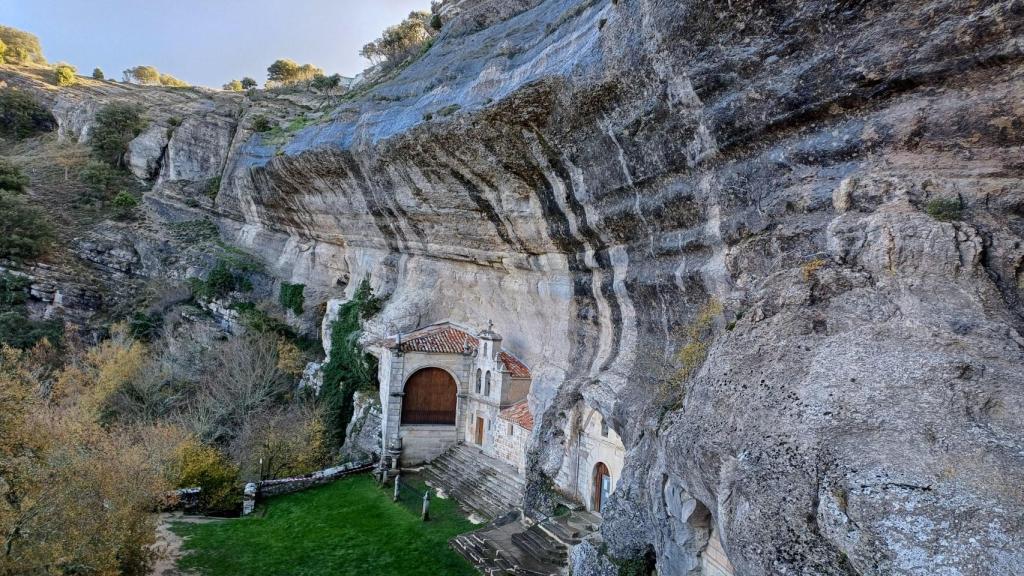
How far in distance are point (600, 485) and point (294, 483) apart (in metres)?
9.16

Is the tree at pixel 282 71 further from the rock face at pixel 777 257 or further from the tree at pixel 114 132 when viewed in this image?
the rock face at pixel 777 257

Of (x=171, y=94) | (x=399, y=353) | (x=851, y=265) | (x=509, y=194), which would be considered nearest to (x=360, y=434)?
(x=399, y=353)

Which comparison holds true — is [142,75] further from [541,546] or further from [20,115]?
[541,546]

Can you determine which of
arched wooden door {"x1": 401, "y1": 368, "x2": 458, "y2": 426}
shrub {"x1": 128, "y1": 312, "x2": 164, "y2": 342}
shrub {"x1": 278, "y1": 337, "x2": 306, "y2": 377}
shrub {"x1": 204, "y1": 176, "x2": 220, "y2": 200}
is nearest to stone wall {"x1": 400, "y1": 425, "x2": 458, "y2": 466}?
arched wooden door {"x1": 401, "y1": 368, "x2": 458, "y2": 426}

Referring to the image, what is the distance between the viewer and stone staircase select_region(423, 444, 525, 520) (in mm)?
13750

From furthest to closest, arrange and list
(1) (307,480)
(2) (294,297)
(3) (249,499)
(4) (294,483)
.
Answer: (2) (294,297)
(1) (307,480)
(4) (294,483)
(3) (249,499)

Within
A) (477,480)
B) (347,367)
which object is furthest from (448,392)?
(347,367)

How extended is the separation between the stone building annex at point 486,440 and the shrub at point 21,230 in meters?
21.7

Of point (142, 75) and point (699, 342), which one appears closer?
point (699, 342)

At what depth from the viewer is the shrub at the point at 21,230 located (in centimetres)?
2667

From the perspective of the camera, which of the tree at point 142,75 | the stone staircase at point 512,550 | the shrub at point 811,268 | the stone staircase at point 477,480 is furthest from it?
the tree at point 142,75

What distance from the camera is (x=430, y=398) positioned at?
1744cm

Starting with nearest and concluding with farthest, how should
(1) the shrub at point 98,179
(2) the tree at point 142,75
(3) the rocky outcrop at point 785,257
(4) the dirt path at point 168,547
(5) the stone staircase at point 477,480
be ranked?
(3) the rocky outcrop at point 785,257 → (4) the dirt path at point 168,547 → (5) the stone staircase at point 477,480 → (1) the shrub at point 98,179 → (2) the tree at point 142,75

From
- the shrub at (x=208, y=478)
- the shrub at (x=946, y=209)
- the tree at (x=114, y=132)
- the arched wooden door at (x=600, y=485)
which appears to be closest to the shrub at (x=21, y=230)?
the tree at (x=114, y=132)
